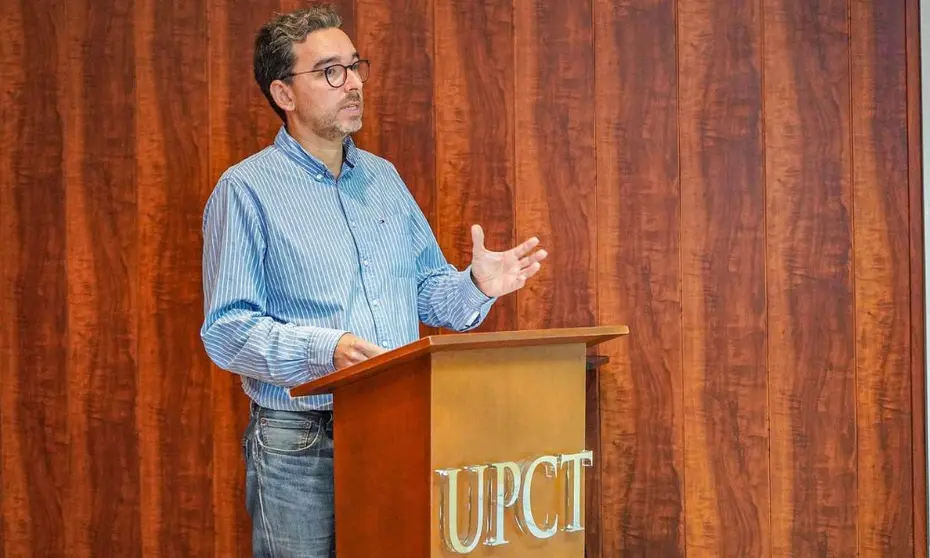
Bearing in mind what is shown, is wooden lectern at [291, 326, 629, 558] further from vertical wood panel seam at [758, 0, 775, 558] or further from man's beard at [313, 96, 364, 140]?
vertical wood panel seam at [758, 0, 775, 558]

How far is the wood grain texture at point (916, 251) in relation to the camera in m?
2.52

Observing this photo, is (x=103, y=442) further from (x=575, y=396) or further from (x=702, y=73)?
(x=702, y=73)

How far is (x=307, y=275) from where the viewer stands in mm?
1833

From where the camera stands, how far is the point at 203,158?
2537mm

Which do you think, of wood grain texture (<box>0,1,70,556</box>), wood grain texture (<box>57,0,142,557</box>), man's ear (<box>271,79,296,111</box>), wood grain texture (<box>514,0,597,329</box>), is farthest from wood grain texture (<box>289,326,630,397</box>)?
wood grain texture (<box>0,1,70,556</box>)

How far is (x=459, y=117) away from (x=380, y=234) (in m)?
0.69

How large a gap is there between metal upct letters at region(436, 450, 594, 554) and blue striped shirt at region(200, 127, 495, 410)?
35cm

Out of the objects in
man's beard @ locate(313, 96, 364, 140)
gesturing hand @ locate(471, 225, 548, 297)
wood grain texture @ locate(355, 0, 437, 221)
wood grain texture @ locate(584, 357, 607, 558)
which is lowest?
wood grain texture @ locate(584, 357, 607, 558)

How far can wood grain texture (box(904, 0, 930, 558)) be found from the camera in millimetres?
2520

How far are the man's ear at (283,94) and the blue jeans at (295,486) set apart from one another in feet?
1.98

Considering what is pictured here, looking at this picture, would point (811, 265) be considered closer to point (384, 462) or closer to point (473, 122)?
point (473, 122)

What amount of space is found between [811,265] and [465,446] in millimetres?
1454

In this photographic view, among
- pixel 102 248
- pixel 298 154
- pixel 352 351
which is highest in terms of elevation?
pixel 298 154

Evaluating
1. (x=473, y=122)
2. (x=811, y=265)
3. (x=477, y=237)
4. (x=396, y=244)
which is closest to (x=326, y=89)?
(x=396, y=244)
